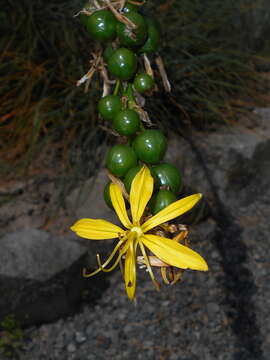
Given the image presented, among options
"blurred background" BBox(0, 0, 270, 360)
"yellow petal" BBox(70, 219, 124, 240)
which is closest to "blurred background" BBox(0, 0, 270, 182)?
"blurred background" BBox(0, 0, 270, 360)

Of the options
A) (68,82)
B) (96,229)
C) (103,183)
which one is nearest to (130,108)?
(96,229)

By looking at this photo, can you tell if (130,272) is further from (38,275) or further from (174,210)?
(38,275)

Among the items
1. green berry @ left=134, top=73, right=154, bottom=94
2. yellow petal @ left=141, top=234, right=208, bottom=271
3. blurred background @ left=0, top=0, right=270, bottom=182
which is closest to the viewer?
yellow petal @ left=141, top=234, right=208, bottom=271

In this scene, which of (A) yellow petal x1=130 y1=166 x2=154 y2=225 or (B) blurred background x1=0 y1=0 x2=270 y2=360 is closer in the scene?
(A) yellow petal x1=130 y1=166 x2=154 y2=225

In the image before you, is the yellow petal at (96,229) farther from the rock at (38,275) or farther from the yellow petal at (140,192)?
Answer: the rock at (38,275)

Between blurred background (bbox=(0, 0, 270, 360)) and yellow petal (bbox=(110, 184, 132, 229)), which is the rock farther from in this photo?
yellow petal (bbox=(110, 184, 132, 229))

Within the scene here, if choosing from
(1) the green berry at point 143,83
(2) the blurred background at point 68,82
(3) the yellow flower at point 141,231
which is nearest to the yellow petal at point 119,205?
(3) the yellow flower at point 141,231
